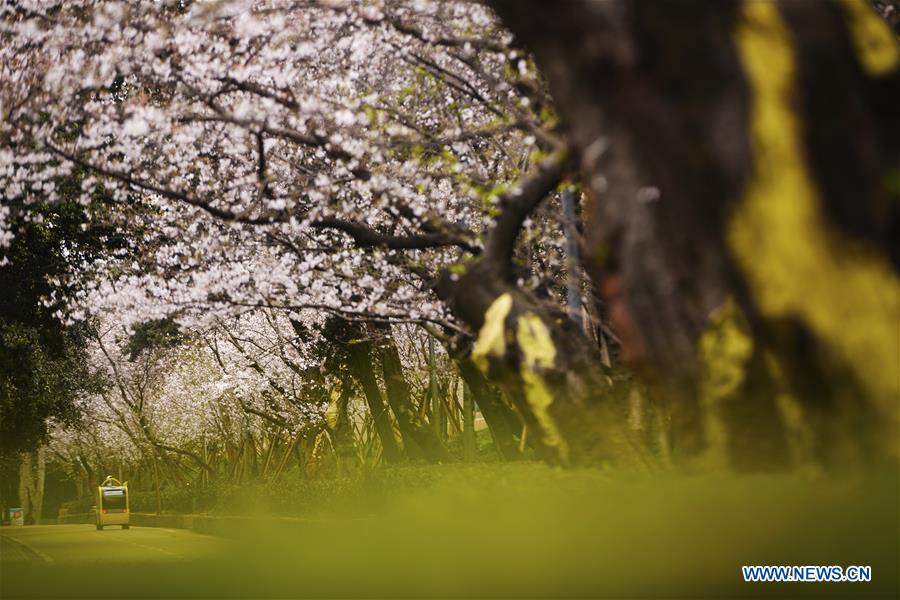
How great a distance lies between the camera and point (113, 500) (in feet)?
141

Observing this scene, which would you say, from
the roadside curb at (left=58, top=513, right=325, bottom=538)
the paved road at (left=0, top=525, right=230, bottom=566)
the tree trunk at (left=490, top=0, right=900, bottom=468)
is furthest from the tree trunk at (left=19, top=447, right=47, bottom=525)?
the tree trunk at (left=490, top=0, right=900, bottom=468)

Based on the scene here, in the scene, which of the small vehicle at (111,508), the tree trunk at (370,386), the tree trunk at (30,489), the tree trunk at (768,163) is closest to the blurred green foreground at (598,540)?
the tree trunk at (768,163)

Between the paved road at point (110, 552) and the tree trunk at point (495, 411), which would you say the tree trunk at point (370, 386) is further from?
the paved road at point (110, 552)

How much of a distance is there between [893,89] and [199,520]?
97.0 feet

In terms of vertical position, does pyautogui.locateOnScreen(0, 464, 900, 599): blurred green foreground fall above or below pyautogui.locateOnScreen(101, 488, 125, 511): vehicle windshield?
below

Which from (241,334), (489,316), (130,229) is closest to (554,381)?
(489,316)

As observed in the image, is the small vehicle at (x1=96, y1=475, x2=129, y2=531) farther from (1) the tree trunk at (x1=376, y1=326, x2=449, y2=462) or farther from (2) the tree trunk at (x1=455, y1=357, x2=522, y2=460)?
(2) the tree trunk at (x1=455, y1=357, x2=522, y2=460)

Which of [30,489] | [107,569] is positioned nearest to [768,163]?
[107,569]

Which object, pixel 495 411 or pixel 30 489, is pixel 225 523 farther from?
pixel 30 489

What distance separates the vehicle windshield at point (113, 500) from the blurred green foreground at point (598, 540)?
110ft

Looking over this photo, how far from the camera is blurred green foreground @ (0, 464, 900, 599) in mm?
6223

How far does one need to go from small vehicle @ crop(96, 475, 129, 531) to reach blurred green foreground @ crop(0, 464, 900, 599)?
3278 cm

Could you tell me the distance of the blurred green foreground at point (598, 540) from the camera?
622 cm

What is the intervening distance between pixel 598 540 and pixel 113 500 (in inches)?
1546
